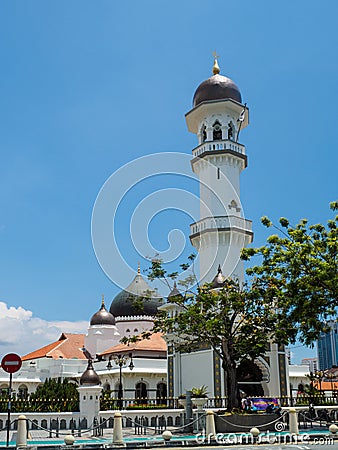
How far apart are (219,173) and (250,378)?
50.3 feet

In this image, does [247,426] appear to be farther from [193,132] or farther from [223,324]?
[193,132]

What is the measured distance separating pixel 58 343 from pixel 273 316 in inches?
1762

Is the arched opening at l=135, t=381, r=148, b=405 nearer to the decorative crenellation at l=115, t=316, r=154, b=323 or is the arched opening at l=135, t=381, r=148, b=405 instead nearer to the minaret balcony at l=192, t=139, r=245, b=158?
the decorative crenellation at l=115, t=316, r=154, b=323

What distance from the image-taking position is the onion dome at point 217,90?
1735 inches

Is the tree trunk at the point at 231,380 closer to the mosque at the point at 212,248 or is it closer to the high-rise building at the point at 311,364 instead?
the mosque at the point at 212,248

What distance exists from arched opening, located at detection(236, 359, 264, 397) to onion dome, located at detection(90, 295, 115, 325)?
2612 centimetres

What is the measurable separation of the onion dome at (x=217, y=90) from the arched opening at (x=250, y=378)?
20.7 metres

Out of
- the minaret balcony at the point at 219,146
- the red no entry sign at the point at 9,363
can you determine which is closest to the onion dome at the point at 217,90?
the minaret balcony at the point at 219,146

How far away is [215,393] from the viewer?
34312 millimetres

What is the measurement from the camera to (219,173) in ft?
139

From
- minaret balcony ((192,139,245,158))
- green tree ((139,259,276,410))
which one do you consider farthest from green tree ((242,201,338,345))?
minaret balcony ((192,139,245,158))

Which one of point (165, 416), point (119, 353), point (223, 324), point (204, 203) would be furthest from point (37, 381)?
point (223, 324)

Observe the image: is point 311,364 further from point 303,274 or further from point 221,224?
point 303,274

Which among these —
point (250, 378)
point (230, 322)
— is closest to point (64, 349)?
point (250, 378)
